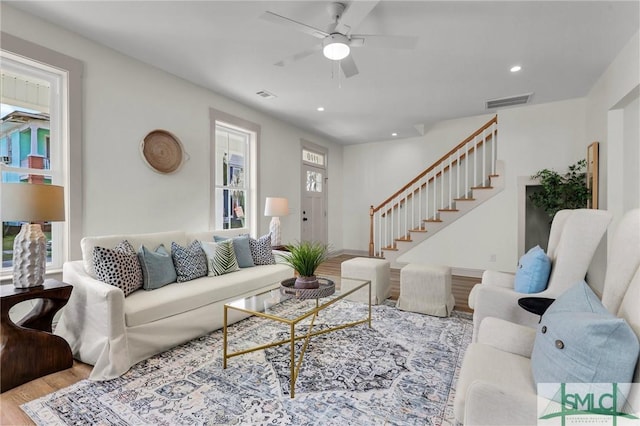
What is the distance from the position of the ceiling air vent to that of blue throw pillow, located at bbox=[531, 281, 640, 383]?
4266 millimetres

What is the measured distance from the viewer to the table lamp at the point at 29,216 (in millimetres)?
2006

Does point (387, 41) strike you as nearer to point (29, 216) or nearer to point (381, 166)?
point (29, 216)

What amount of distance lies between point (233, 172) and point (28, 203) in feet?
9.27

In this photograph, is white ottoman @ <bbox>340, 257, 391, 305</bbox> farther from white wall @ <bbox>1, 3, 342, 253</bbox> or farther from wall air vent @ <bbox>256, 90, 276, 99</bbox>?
wall air vent @ <bbox>256, 90, 276, 99</bbox>

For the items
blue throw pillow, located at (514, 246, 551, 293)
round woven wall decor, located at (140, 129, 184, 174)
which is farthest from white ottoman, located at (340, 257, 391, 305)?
round woven wall decor, located at (140, 129, 184, 174)

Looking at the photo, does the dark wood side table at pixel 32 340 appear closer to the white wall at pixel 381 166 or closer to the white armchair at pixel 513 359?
the white armchair at pixel 513 359

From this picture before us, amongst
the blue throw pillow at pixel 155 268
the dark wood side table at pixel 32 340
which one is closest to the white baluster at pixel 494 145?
the blue throw pillow at pixel 155 268

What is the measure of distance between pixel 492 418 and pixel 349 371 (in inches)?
49.6

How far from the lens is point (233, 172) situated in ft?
15.6

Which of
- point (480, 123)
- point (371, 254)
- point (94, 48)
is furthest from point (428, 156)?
point (94, 48)

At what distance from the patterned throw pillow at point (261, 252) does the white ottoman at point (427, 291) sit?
1620mm

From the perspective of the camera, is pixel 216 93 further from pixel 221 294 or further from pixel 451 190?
pixel 451 190

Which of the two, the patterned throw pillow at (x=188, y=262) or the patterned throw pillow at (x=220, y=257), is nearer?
the patterned throw pillow at (x=188, y=262)

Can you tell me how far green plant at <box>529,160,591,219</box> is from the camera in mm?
4320
